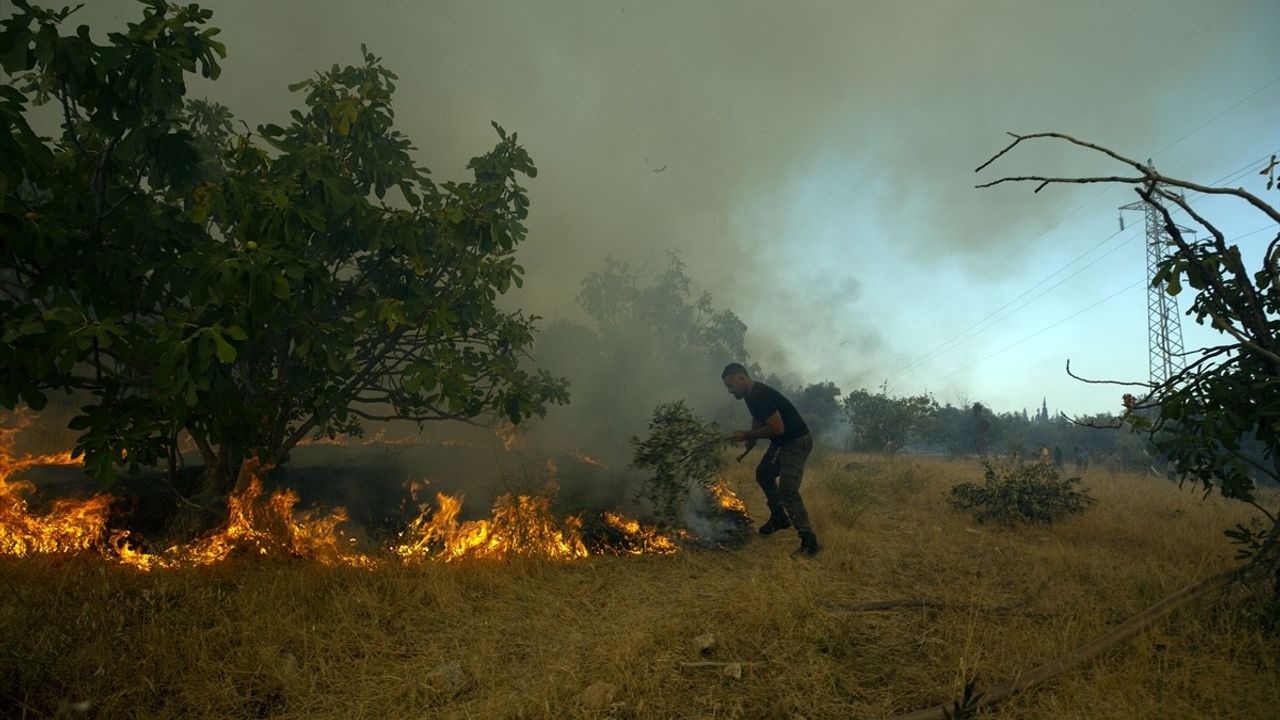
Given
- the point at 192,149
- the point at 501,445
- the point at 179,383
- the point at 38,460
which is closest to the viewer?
the point at 179,383

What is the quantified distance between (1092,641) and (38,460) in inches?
404

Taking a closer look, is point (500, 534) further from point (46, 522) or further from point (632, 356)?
point (632, 356)

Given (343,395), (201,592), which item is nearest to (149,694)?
(201,592)

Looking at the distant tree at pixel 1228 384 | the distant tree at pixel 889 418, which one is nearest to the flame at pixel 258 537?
the distant tree at pixel 1228 384

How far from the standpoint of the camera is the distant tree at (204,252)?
9.76ft

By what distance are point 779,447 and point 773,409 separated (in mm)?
452

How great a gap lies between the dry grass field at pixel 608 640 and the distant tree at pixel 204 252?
3.87ft

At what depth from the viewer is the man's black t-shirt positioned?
6.58 meters

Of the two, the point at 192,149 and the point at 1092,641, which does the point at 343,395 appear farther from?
→ the point at 1092,641

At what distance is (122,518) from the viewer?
18.3 ft

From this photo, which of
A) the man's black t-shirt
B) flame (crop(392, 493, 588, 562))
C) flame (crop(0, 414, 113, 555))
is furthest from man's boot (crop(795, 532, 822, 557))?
flame (crop(0, 414, 113, 555))

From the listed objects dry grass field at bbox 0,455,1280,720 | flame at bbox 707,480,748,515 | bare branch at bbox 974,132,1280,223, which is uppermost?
bare branch at bbox 974,132,1280,223

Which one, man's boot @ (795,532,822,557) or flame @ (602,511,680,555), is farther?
flame @ (602,511,680,555)

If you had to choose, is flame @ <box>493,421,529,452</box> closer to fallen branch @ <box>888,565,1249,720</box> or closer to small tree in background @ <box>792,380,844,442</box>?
fallen branch @ <box>888,565,1249,720</box>
